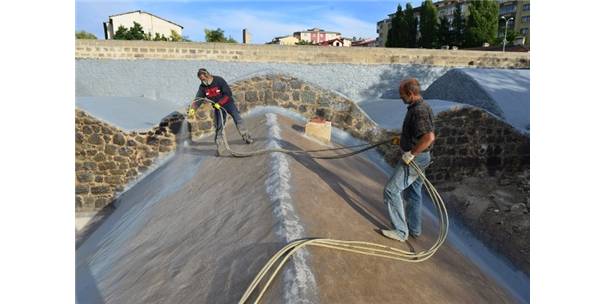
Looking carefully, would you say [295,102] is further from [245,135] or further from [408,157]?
[408,157]

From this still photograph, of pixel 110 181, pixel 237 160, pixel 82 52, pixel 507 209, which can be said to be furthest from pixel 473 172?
pixel 82 52

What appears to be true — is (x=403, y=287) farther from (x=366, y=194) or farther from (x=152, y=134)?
(x=152, y=134)

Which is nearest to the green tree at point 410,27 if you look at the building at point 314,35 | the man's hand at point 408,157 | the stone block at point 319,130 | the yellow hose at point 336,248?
the stone block at point 319,130

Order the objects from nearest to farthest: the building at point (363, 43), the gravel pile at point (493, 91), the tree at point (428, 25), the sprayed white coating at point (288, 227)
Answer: the sprayed white coating at point (288, 227), the gravel pile at point (493, 91), the tree at point (428, 25), the building at point (363, 43)

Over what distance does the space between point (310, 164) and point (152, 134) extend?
12.9ft

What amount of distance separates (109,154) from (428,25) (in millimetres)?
32043

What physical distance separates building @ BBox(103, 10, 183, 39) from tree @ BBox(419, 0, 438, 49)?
2364 cm

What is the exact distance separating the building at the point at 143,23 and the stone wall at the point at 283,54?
952 inches

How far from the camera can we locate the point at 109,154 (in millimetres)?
7457

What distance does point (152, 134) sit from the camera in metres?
7.32

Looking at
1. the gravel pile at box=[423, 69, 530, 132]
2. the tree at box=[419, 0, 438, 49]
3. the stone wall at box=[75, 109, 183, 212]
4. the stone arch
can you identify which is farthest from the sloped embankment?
the tree at box=[419, 0, 438, 49]

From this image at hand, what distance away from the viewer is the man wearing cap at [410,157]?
136 inches

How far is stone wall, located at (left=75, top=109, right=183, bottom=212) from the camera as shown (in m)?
7.28

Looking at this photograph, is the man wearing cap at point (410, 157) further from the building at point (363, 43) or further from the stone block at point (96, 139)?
the building at point (363, 43)
